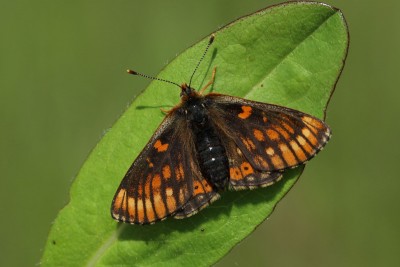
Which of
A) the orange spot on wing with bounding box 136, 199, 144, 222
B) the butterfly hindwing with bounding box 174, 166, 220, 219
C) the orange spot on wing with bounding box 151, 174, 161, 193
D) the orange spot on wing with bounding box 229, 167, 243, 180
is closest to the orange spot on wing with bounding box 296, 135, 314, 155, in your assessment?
the orange spot on wing with bounding box 229, 167, 243, 180

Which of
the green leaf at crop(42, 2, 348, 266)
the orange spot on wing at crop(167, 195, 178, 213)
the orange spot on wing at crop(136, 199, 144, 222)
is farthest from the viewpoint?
the orange spot on wing at crop(167, 195, 178, 213)

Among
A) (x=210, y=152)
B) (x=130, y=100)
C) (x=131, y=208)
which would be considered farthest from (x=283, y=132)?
(x=130, y=100)

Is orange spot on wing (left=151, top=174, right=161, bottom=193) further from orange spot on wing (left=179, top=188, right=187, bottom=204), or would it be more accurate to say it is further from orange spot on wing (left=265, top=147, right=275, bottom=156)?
orange spot on wing (left=265, top=147, right=275, bottom=156)

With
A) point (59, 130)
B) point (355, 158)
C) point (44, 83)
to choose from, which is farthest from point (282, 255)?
point (44, 83)

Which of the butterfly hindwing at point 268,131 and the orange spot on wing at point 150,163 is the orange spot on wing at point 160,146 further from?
the butterfly hindwing at point 268,131

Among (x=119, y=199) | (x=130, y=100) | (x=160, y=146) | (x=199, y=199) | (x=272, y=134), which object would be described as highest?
(x=130, y=100)

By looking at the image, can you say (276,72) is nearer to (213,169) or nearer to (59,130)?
(213,169)

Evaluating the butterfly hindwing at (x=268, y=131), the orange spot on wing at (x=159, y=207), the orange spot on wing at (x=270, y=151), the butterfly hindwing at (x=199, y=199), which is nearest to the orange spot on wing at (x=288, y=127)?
the butterfly hindwing at (x=268, y=131)

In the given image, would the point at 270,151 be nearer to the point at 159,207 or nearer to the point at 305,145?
the point at 305,145
